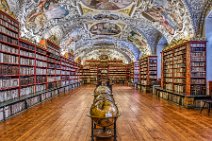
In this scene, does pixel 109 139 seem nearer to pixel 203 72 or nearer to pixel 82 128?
pixel 82 128

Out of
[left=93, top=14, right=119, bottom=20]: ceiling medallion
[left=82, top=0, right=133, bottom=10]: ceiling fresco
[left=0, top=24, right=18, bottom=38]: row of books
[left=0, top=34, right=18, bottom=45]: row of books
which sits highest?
[left=82, top=0, right=133, bottom=10]: ceiling fresco

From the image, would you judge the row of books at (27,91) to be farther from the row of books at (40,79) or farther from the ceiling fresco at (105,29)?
the ceiling fresco at (105,29)

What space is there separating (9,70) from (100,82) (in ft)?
20.0

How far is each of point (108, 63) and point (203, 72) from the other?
30.8m

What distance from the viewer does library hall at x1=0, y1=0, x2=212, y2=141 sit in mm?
6730

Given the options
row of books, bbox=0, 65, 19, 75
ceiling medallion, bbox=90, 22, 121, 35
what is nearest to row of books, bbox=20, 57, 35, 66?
row of books, bbox=0, 65, 19, 75

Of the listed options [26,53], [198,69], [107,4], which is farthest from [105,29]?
[198,69]

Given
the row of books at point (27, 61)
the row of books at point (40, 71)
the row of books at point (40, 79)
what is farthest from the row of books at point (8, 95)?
the row of books at point (40, 71)

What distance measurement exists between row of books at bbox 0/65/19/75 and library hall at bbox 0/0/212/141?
0.08 meters

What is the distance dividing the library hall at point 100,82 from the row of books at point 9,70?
0.26 ft

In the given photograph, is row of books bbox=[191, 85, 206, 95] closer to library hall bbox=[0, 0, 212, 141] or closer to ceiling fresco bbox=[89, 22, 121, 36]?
library hall bbox=[0, 0, 212, 141]

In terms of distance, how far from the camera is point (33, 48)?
1304cm

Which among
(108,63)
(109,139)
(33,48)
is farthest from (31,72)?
(108,63)

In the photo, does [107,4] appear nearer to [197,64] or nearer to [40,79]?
[40,79]
